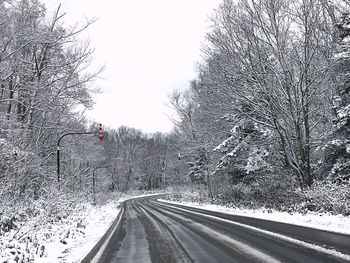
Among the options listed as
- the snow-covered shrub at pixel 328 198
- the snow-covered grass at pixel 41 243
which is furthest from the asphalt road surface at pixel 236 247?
the snow-covered shrub at pixel 328 198

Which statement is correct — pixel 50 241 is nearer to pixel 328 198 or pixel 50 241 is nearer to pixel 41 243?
pixel 41 243

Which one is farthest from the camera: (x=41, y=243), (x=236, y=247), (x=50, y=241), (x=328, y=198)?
(x=328, y=198)

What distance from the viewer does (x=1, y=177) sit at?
13.8 meters

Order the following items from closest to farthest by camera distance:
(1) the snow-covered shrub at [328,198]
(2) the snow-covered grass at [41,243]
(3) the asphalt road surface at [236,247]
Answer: (3) the asphalt road surface at [236,247], (2) the snow-covered grass at [41,243], (1) the snow-covered shrub at [328,198]

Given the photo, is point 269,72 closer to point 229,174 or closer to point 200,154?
point 229,174

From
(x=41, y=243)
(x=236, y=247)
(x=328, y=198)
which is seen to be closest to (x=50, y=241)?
(x=41, y=243)

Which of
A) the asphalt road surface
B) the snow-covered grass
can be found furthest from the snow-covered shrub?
the snow-covered grass

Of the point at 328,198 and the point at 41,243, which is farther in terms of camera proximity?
the point at 328,198

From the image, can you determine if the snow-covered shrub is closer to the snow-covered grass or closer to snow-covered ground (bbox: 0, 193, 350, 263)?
snow-covered ground (bbox: 0, 193, 350, 263)

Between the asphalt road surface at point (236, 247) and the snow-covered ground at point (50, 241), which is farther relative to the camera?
the snow-covered ground at point (50, 241)

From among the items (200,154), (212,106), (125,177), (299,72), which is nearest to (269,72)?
(299,72)

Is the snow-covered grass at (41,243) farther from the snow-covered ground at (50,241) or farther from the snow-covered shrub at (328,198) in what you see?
the snow-covered shrub at (328,198)

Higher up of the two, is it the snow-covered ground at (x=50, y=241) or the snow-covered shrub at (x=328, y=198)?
the snow-covered shrub at (x=328, y=198)

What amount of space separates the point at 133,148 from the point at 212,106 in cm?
8289
